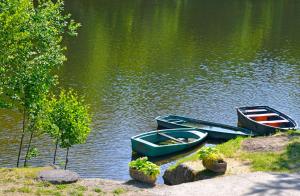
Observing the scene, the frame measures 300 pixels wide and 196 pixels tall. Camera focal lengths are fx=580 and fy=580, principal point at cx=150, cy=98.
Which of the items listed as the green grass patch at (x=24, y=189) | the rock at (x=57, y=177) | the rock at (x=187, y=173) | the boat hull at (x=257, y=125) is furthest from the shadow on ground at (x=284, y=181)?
the boat hull at (x=257, y=125)

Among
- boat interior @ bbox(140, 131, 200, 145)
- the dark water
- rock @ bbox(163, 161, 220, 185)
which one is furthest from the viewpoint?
the dark water

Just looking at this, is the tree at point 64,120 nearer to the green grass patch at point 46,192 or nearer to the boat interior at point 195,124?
the green grass patch at point 46,192

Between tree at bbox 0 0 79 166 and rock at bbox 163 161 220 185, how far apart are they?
5.75 meters

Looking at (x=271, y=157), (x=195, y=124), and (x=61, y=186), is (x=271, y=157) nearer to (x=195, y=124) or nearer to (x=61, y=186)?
(x=61, y=186)

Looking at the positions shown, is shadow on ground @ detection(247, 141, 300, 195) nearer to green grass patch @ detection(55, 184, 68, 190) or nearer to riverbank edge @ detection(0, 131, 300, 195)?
riverbank edge @ detection(0, 131, 300, 195)

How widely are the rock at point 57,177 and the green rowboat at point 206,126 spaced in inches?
Result: 560

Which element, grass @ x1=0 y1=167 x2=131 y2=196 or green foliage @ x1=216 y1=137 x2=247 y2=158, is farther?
green foliage @ x1=216 y1=137 x2=247 y2=158

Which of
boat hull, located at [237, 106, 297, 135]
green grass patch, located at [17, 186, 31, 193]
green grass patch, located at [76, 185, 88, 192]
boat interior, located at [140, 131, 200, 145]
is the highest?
green grass patch, located at [76, 185, 88, 192]

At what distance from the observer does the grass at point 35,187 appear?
16.0 m

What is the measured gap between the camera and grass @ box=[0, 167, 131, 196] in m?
16.0

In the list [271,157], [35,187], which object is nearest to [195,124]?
[271,157]

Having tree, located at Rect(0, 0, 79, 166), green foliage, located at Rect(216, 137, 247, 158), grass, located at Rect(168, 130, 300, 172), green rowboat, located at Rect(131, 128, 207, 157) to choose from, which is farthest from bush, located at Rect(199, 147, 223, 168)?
green rowboat, located at Rect(131, 128, 207, 157)

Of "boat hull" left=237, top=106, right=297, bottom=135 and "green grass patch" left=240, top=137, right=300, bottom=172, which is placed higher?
"green grass patch" left=240, top=137, right=300, bottom=172

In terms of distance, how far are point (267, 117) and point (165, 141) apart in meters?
6.63
